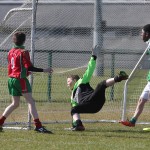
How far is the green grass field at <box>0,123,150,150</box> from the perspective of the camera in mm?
9422

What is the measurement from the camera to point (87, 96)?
36.7 ft

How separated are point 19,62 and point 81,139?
174 cm

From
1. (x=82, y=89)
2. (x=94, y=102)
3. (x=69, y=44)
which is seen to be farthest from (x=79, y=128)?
(x=69, y=44)

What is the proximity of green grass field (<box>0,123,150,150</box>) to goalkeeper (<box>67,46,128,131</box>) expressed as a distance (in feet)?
1.19

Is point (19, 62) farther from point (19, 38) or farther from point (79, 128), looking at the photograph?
point (79, 128)

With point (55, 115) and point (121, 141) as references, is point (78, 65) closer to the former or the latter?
point (55, 115)

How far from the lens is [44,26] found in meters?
12.6

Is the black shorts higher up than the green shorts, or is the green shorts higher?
the green shorts

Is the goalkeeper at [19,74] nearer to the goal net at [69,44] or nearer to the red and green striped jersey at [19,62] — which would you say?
the red and green striped jersey at [19,62]

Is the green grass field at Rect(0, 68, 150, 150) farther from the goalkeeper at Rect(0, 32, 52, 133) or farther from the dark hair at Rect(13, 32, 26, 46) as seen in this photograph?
the dark hair at Rect(13, 32, 26, 46)

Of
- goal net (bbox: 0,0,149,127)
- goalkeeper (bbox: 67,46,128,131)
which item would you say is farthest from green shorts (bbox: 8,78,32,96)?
goal net (bbox: 0,0,149,127)

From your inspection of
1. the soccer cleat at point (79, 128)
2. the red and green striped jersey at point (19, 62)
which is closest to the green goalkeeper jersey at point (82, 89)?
the soccer cleat at point (79, 128)

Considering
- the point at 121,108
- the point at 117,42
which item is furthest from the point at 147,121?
the point at 117,42

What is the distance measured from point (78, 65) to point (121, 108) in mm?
1306
